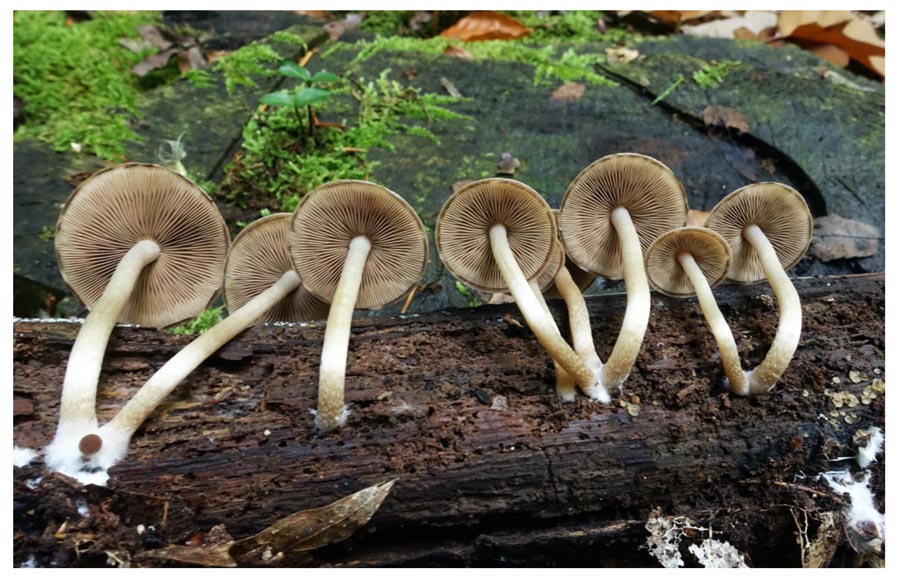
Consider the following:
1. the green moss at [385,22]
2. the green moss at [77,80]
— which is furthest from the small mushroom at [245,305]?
the green moss at [385,22]

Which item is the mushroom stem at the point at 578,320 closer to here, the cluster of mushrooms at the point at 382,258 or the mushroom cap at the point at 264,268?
the cluster of mushrooms at the point at 382,258

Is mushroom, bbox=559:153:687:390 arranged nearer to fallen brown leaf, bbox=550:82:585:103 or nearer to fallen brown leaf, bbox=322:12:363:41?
fallen brown leaf, bbox=550:82:585:103

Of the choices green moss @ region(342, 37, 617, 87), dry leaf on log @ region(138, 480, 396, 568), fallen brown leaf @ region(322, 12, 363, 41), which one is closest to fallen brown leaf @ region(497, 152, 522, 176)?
green moss @ region(342, 37, 617, 87)

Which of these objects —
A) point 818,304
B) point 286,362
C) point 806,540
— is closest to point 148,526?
point 286,362

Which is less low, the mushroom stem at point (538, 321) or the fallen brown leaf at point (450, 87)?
the fallen brown leaf at point (450, 87)

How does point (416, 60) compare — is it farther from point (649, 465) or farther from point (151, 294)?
point (649, 465)

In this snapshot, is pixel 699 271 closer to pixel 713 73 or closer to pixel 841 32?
pixel 713 73
